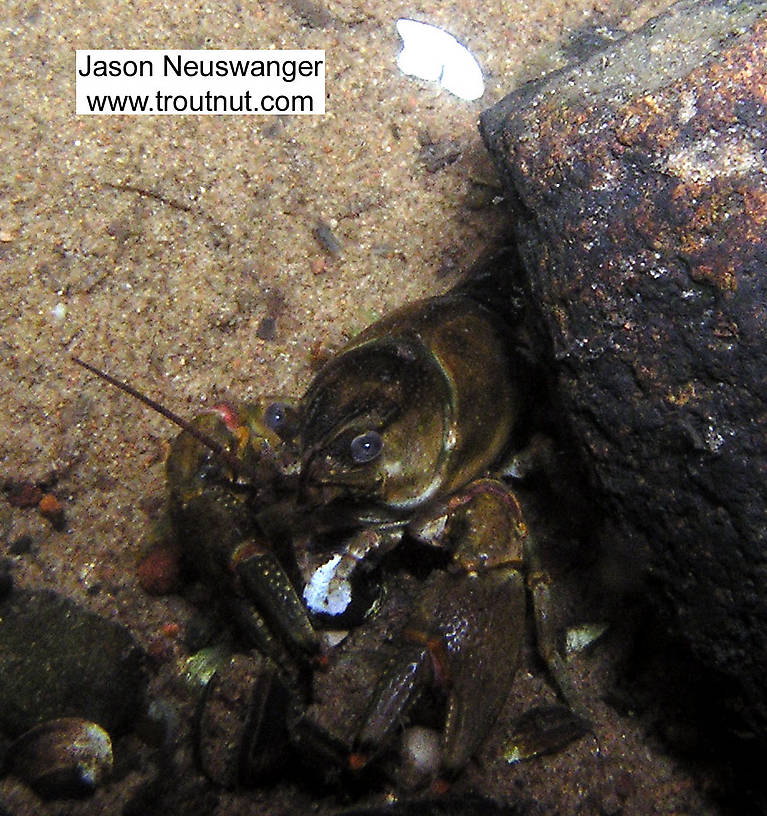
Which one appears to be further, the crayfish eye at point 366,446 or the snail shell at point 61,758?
the crayfish eye at point 366,446

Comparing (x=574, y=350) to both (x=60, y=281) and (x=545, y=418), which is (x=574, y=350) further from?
(x=60, y=281)

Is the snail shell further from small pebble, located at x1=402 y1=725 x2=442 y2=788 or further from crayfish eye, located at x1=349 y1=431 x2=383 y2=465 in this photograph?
crayfish eye, located at x1=349 y1=431 x2=383 y2=465

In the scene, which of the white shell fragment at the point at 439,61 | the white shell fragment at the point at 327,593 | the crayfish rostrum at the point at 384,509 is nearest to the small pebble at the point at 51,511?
the crayfish rostrum at the point at 384,509

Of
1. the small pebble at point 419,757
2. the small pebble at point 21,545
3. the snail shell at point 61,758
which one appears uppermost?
the small pebble at point 21,545

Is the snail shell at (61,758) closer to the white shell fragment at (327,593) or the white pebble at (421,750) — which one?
the white shell fragment at (327,593)

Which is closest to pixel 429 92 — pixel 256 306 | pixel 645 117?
pixel 256 306

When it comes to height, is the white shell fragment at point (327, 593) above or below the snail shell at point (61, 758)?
above

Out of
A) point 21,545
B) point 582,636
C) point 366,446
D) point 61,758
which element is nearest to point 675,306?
point 366,446

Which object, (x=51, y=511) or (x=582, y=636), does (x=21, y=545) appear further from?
(x=582, y=636)
